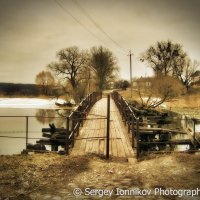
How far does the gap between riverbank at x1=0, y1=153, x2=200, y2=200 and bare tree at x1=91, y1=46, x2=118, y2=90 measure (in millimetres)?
52453

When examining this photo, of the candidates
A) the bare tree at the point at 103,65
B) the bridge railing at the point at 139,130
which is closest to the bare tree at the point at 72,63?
the bare tree at the point at 103,65

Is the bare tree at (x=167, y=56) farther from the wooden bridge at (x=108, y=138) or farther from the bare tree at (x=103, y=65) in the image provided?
the wooden bridge at (x=108, y=138)

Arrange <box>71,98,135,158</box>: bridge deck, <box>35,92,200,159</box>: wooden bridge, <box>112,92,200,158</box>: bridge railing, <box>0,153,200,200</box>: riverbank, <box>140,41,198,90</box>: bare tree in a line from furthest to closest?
<box>140,41,198,90</box>: bare tree
<box>71,98,135,158</box>: bridge deck
<box>112,92,200,158</box>: bridge railing
<box>35,92,200,159</box>: wooden bridge
<box>0,153,200,200</box>: riverbank

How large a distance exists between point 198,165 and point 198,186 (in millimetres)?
1771

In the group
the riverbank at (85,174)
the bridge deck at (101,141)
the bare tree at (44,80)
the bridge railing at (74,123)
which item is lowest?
the riverbank at (85,174)

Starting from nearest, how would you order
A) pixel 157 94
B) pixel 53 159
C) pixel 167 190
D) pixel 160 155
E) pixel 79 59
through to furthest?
pixel 167 190, pixel 53 159, pixel 160 155, pixel 157 94, pixel 79 59

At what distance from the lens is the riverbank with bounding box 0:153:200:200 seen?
6996 millimetres

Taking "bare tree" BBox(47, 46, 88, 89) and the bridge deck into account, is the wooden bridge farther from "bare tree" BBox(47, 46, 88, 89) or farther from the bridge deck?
"bare tree" BBox(47, 46, 88, 89)

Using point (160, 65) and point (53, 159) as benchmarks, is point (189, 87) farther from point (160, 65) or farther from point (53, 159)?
point (53, 159)

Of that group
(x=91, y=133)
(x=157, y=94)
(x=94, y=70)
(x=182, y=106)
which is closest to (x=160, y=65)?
(x=94, y=70)

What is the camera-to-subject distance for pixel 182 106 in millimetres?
40062

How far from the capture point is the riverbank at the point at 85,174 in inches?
275

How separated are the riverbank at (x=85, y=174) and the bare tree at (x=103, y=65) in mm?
52453

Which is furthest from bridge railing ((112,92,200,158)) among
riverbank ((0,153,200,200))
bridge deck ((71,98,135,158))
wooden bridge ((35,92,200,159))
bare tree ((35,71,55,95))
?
bare tree ((35,71,55,95))
